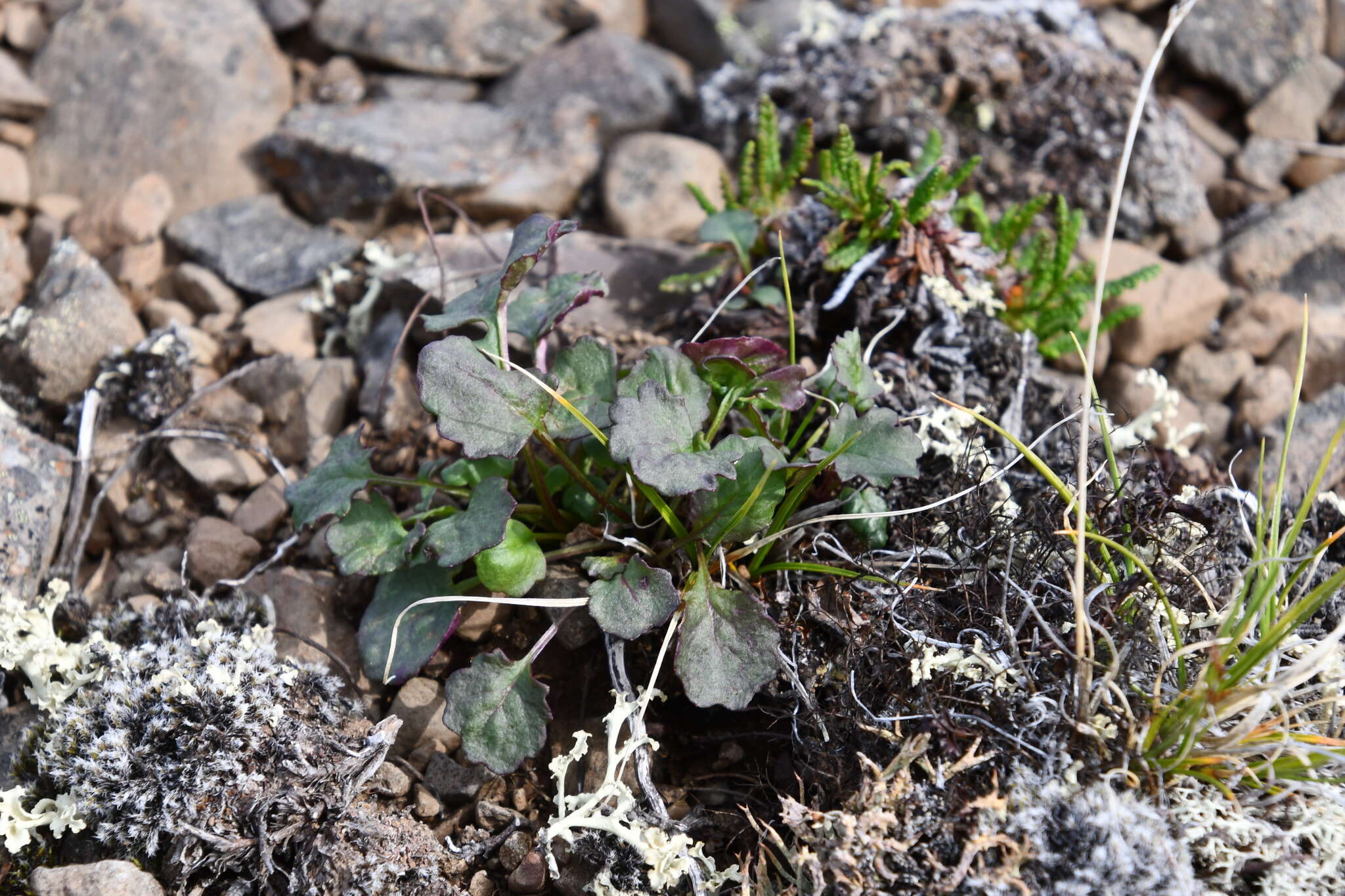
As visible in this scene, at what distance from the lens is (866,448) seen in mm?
2133

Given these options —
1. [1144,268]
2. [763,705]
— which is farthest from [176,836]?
[1144,268]

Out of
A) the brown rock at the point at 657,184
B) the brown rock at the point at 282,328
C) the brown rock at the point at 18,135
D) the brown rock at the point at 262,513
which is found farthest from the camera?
the brown rock at the point at 18,135

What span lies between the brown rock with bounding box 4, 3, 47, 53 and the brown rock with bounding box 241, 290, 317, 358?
195 cm

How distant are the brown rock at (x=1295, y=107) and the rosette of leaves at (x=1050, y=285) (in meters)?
1.79

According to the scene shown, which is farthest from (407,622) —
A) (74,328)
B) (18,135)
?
(18,135)

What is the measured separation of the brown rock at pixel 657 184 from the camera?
3645mm

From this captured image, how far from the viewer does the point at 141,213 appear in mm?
3559

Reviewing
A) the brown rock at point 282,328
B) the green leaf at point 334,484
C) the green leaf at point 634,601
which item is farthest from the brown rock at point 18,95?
the green leaf at point 634,601

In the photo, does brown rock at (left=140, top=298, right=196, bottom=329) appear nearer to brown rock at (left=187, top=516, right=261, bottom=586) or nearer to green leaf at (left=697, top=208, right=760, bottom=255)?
brown rock at (left=187, top=516, right=261, bottom=586)

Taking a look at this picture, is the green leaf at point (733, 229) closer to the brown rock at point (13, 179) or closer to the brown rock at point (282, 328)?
the brown rock at point (282, 328)

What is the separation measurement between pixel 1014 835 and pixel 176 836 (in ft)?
5.52

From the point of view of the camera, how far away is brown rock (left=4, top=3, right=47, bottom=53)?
4.09m

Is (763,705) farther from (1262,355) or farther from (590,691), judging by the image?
(1262,355)

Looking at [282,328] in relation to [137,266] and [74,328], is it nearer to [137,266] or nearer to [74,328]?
[74,328]
